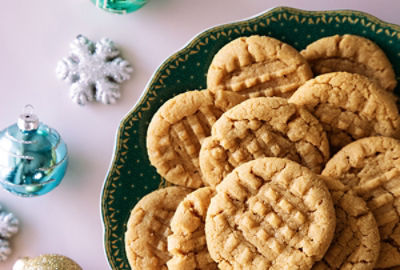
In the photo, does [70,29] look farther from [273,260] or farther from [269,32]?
[273,260]

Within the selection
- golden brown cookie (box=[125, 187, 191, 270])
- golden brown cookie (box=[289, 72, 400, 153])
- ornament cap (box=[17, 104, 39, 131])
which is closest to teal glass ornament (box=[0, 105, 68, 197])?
ornament cap (box=[17, 104, 39, 131])

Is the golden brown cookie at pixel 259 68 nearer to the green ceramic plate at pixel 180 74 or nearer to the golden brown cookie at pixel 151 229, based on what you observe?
the green ceramic plate at pixel 180 74

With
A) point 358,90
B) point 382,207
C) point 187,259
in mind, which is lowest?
point 187,259

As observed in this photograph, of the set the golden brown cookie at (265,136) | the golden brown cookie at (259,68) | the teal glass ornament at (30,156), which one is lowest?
the teal glass ornament at (30,156)

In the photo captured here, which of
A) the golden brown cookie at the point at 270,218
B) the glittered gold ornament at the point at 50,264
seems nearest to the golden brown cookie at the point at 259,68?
the golden brown cookie at the point at 270,218

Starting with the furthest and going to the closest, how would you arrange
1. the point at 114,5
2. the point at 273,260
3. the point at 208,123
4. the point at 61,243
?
1. the point at 61,243
2. the point at 114,5
3. the point at 208,123
4. the point at 273,260

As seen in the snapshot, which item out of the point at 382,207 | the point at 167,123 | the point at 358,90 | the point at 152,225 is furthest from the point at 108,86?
the point at 382,207
